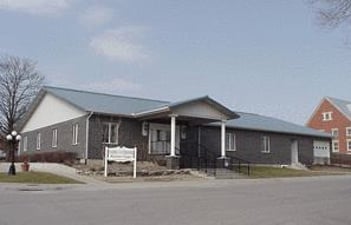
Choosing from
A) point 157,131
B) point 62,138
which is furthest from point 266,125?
point 62,138

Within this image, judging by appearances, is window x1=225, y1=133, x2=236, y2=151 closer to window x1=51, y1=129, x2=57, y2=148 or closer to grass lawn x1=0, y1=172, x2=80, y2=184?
window x1=51, y1=129, x2=57, y2=148

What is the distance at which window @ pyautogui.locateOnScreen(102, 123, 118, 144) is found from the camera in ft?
116

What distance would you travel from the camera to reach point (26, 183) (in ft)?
85.7

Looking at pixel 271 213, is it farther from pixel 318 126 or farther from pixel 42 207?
pixel 318 126

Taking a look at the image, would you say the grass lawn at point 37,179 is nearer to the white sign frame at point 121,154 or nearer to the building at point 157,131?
the white sign frame at point 121,154

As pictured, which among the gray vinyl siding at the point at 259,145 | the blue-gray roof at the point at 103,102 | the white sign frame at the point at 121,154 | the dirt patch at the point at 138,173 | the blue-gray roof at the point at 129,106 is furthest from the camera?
the gray vinyl siding at the point at 259,145

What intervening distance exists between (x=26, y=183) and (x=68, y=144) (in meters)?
11.2

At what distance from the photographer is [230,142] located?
42562 millimetres

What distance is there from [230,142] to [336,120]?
4281cm

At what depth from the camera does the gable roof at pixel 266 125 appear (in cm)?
4394

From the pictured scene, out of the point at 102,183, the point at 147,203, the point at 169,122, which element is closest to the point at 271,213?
the point at 147,203

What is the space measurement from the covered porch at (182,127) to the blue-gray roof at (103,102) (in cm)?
170

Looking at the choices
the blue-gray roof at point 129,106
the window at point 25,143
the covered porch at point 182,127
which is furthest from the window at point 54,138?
the covered porch at point 182,127

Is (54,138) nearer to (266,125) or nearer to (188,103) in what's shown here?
(188,103)
